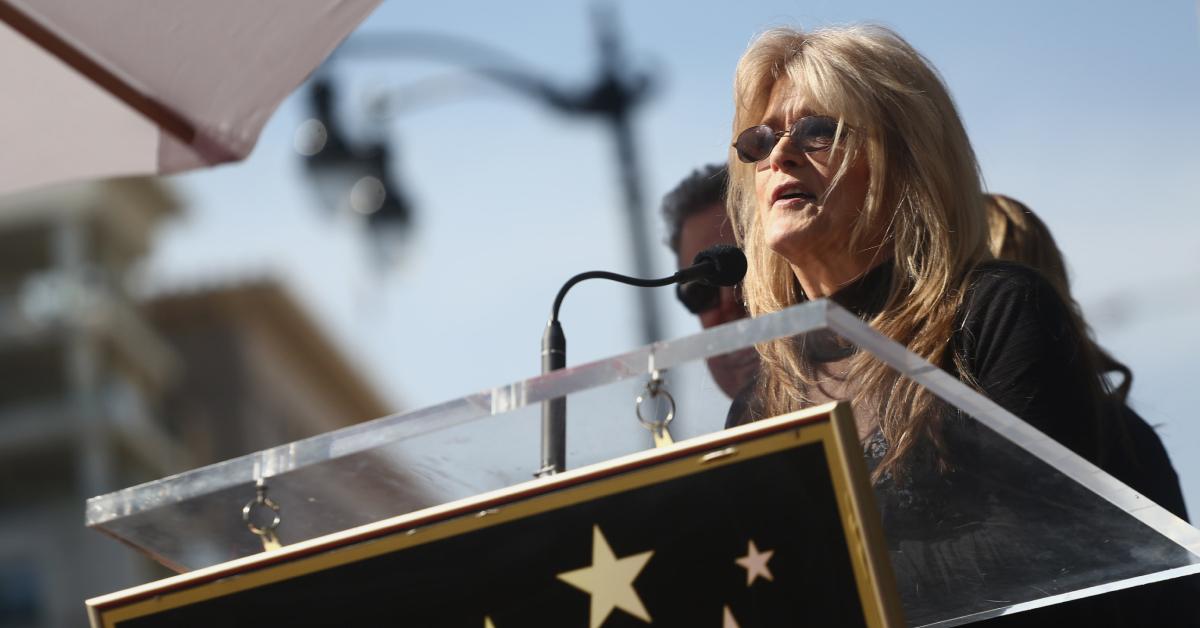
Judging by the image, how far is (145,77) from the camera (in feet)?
11.2

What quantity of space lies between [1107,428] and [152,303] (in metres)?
53.5

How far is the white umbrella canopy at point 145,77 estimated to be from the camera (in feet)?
10.6

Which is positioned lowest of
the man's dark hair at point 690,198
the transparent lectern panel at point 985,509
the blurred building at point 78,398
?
the transparent lectern panel at point 985,509

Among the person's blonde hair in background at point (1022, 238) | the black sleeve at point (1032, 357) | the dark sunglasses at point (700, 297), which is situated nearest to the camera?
the black sleeve at point (1032, 357)

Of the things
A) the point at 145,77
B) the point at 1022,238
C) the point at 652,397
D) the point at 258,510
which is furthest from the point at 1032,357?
the point at 145,77

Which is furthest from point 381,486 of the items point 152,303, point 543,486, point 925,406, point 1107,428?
point 152,303

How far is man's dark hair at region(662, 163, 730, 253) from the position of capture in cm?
466

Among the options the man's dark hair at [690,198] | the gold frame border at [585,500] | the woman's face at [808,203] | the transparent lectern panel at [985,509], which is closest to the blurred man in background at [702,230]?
the man's dark hair at [690,198]

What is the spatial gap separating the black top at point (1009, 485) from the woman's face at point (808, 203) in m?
0.34

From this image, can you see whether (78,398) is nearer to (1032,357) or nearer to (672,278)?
(672,278)

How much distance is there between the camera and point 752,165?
131 inches

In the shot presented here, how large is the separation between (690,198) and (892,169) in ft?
5.70

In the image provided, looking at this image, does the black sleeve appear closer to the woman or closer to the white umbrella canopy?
the woman

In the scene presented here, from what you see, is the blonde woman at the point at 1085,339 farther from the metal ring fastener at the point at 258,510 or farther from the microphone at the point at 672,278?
the metal ring fastener at the point at 258,510
